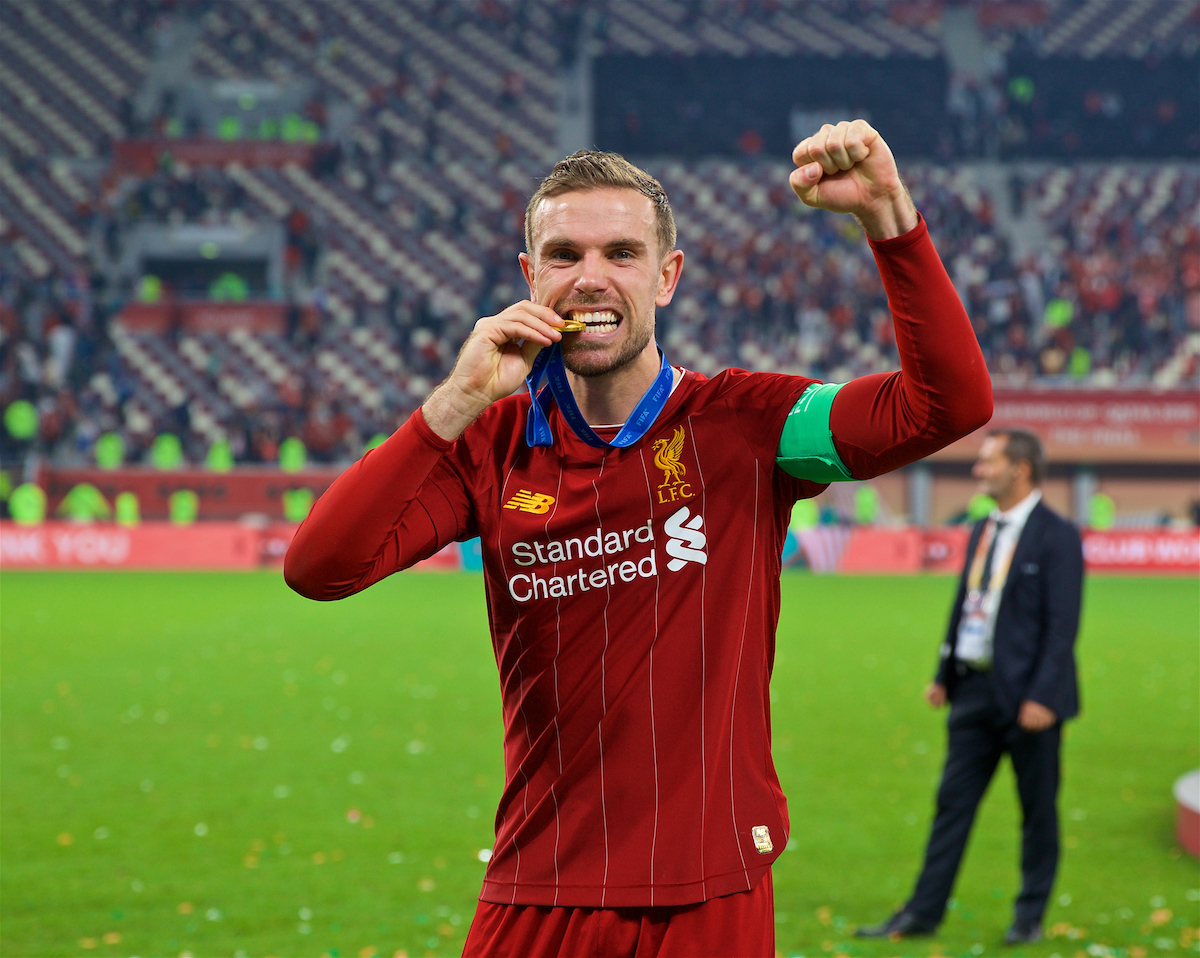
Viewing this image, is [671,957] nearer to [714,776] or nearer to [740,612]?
[714,776]

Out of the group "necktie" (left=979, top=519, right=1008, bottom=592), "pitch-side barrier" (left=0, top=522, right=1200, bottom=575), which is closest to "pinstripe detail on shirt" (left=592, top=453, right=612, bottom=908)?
"necktie" (left=979, top=519, right=1008, bottom=592)

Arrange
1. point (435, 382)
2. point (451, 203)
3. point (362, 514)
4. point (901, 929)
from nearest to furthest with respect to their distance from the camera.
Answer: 1. point (362, 514)
2. point (901, 929)
3. point (435, 382)
4. point (451, 203)

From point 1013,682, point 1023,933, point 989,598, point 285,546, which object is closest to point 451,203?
point 285,546

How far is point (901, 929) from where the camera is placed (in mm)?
5633

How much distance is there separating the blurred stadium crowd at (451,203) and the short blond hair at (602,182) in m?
25.9

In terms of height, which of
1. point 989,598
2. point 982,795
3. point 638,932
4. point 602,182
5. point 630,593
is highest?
point 602,182

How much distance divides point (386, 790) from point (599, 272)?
21.1 ft

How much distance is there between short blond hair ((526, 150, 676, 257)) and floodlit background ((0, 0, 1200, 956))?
764 mm

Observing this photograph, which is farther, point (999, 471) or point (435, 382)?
point (435, 382)

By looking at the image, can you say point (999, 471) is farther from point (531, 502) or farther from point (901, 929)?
point (531, 502)

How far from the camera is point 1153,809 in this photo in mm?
7934

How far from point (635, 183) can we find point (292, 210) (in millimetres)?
35581

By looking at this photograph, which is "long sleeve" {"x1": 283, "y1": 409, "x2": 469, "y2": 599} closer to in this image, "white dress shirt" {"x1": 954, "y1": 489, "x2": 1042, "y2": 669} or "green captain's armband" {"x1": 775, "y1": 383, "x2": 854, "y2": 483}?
"green captain's armband" {"x1": 775, "y1": 383, "x2": 854, "y2": 483}

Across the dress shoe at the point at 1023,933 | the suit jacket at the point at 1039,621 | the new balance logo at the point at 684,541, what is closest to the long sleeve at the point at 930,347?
the new balance logo at the point at 684,541
